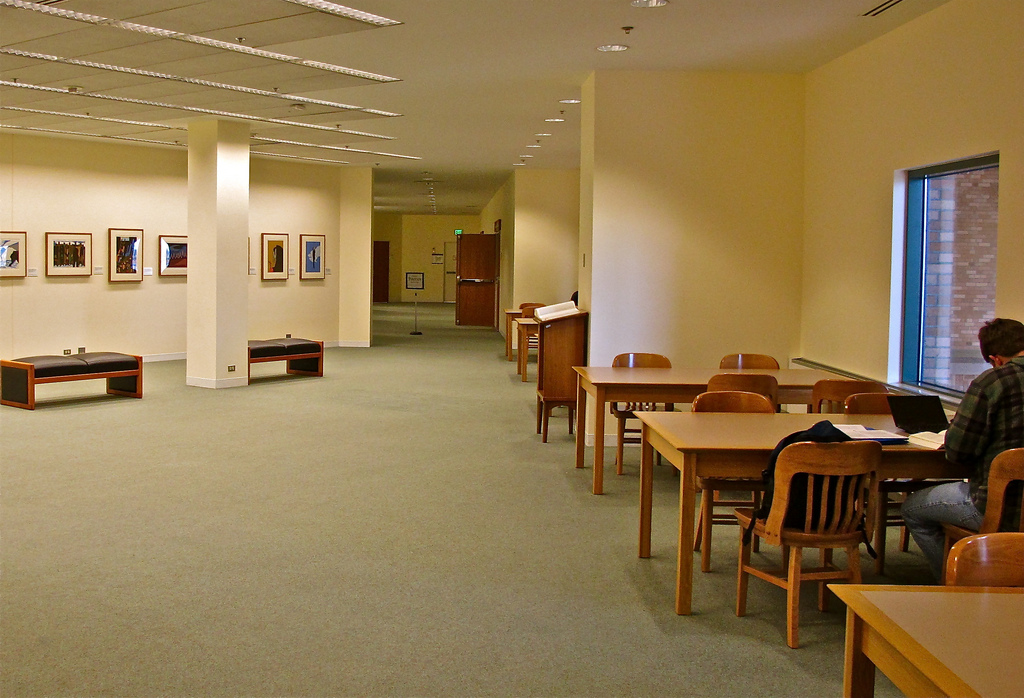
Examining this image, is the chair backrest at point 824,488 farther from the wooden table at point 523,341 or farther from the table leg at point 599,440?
the wooden table at point 523,341

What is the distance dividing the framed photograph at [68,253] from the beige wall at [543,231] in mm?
7344

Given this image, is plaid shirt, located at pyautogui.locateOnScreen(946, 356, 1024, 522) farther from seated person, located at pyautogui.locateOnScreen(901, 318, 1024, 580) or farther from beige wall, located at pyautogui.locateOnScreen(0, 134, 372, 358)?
beige wall, located at pyautogui.locateOnScreen(0, 134, 372, 358)

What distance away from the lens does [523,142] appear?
1330 centimetres

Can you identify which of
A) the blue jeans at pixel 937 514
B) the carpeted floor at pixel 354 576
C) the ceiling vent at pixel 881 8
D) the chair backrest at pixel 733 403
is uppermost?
the ceiling vent at pixel 881 8

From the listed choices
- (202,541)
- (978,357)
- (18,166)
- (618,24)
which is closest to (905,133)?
(978,357)

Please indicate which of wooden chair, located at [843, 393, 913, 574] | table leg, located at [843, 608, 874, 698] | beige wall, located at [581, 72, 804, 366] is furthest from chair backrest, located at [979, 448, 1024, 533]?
beige wall, located at [581, 72, 804, 366]

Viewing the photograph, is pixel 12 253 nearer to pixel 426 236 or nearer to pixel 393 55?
pixel 393 55

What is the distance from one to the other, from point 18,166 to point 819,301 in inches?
418

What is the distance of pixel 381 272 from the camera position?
32938mm

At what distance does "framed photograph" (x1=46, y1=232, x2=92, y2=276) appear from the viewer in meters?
12.8

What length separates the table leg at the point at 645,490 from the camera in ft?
16.0

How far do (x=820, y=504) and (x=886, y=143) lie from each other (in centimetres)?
400

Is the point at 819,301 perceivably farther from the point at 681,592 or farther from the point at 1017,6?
the point at 681,592

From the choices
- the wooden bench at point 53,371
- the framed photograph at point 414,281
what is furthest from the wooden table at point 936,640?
the framed photograph at point 414,281
